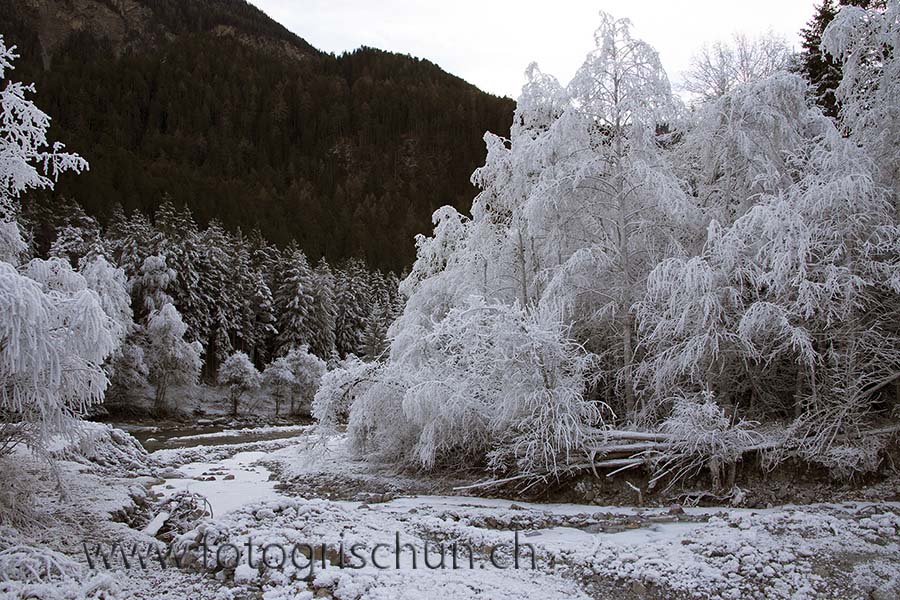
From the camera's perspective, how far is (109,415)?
32656mm

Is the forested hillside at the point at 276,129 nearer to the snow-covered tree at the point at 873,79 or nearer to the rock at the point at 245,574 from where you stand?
the snow-covered tree at the point at 873,79

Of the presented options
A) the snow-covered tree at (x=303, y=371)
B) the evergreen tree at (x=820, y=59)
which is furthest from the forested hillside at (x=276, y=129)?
the evergreen tree at (x=820, y=59)

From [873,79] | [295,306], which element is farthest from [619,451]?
[295,306]

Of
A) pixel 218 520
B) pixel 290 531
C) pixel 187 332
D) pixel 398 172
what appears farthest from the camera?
pixel 398 172

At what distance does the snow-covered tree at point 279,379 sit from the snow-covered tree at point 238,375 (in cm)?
123

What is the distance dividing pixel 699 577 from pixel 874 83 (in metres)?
9.68

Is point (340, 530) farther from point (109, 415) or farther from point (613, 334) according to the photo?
point (109, 415)

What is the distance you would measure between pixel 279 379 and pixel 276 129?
150271 millimetres

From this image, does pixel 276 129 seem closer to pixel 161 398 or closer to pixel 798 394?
pixel 161 398

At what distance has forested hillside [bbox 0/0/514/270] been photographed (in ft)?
350

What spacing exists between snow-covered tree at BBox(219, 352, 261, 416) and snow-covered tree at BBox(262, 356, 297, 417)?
1.23 meters

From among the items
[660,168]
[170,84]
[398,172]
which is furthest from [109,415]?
[170,84]

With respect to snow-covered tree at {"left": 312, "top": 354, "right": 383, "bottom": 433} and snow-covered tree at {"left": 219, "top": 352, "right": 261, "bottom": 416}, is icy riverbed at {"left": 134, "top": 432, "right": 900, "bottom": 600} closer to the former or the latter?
snow-covered tree at {"left": 312, "top": 354, "right": 383, "bottom": 433}

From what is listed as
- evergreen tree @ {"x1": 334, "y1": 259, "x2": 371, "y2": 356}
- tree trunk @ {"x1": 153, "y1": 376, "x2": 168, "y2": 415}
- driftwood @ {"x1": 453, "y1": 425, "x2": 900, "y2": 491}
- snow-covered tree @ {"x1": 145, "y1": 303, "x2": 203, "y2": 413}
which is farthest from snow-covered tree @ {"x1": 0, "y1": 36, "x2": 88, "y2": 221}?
evergreen tree @ {"x1": 334, "y1": 259, "x2": 371, "y2": 356}
